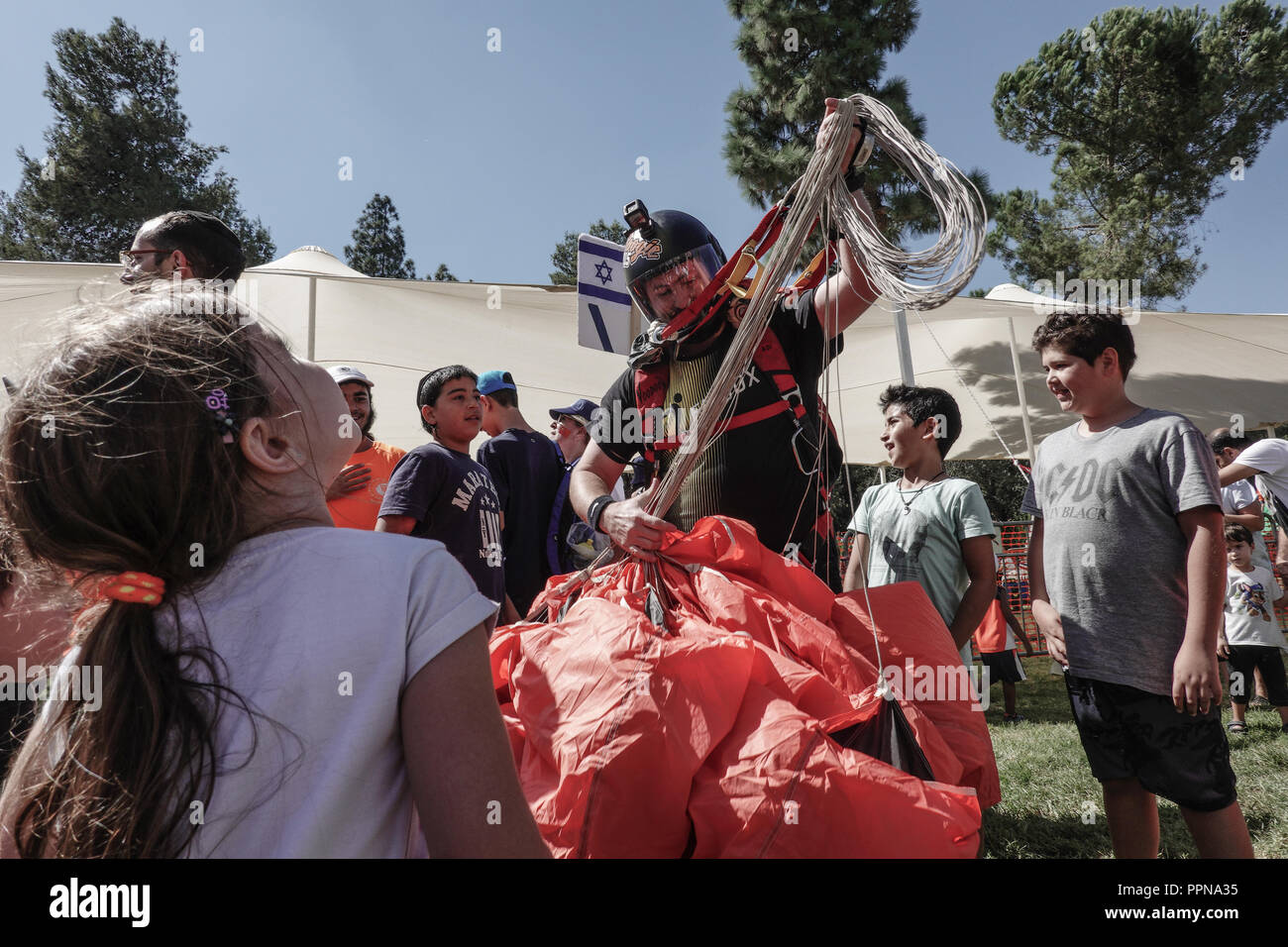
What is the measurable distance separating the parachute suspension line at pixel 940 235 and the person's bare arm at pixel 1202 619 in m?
1.03

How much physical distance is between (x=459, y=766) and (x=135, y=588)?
37 cm

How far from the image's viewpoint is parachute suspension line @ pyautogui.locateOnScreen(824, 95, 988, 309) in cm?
174

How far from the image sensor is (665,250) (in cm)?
235

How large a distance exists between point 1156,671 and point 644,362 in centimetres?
167

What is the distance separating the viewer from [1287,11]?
20.5 meters

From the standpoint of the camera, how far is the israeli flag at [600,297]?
4.95 m

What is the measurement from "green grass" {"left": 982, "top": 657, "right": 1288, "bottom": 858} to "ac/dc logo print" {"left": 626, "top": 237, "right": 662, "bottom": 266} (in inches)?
103

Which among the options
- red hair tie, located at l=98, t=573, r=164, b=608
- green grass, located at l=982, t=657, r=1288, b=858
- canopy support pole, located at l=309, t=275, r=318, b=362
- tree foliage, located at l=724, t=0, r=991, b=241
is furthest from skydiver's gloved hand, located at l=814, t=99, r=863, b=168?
tree foliage, located at l=724, t=0, r=991, b=241

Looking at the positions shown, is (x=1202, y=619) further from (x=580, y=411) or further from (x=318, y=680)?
(x=580, y=411)

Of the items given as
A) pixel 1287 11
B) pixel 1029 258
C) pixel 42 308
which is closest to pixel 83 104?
pixel 42 308

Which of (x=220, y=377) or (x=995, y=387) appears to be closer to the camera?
(x=220, y=377)

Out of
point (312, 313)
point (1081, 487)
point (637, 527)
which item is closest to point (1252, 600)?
point (1081, 487)
